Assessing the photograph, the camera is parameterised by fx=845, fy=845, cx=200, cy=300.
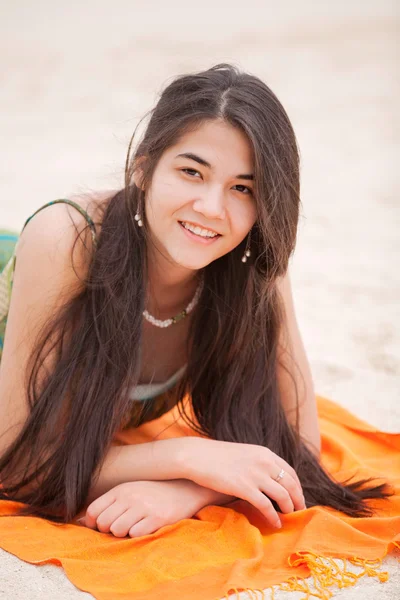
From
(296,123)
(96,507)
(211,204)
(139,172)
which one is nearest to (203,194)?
(211,204)

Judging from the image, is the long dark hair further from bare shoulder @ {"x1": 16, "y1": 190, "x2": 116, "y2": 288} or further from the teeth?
the teeth

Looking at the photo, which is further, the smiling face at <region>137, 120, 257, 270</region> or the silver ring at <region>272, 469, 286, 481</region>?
the silver ring at <region>272, 469, 286, 481</region>

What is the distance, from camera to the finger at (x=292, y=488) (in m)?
2.47

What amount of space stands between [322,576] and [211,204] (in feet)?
3.40

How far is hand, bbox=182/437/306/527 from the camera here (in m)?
2.41

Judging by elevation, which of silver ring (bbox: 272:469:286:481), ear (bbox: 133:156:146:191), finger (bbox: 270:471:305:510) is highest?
ear (bbox: 133:156:146:191)

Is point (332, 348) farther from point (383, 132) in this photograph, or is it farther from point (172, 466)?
point (383, 132)

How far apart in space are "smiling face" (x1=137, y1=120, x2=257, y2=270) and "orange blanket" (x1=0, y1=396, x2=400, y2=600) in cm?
78

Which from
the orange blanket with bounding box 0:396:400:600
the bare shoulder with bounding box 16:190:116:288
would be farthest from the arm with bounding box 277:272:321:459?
the bare shoulder with bounding box 16:190:116:288

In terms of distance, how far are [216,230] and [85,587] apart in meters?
1.03

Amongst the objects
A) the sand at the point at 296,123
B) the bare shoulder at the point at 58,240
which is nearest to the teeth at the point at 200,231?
the bare shoulder at the point at 58,240

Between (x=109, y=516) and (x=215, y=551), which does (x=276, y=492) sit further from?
(x=109, y=516)

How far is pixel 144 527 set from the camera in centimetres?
233

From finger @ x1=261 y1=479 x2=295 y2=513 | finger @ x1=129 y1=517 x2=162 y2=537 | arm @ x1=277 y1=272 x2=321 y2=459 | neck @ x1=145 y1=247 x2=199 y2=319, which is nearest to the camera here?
finger @ x1=129 y1=517 x2=162 y2=537
